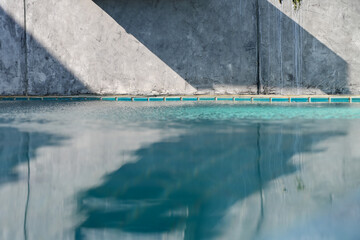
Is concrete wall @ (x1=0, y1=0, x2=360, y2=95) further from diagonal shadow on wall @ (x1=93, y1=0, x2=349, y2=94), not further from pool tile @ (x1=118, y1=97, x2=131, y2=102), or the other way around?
pool tile @ (x1=118, y1=97, x2=131, y2=102)

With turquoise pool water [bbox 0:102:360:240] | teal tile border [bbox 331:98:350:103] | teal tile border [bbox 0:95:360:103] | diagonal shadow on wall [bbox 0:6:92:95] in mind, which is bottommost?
turquoise pool water [bbox 0:102:360:240]

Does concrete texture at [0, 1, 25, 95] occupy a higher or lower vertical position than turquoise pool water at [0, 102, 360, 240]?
higher

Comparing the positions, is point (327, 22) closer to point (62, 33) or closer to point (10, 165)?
point (62, 33)

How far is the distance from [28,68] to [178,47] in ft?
10.3

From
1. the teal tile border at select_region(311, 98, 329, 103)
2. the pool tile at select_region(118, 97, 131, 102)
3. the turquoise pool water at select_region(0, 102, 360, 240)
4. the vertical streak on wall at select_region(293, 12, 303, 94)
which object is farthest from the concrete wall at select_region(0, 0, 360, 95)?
the turquoise pool water at select_region(0, 102, 360, 240)

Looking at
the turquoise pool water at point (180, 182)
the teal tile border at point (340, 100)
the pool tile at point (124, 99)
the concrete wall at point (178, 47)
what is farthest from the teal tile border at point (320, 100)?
the pool tile at point (124, 99)

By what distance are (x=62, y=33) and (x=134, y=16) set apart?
1548mm

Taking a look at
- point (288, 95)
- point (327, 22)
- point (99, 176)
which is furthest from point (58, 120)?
point (327, 22)

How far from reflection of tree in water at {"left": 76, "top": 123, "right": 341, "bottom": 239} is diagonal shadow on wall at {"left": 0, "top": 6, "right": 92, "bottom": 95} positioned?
5705 millimetres

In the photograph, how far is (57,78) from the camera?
863 centimetres

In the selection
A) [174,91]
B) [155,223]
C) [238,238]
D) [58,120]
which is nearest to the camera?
[238,238]

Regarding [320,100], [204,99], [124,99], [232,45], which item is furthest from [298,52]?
[124,99]

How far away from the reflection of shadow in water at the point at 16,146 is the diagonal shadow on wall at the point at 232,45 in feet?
15.4

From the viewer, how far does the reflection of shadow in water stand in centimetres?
241
